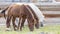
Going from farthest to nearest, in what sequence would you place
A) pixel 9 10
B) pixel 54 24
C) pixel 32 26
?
pixel 54 24 → pixel 9 10 → pixel 32 26

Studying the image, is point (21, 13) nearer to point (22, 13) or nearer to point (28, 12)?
point (22, 13)

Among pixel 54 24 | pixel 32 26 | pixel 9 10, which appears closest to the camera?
pixel 32 26

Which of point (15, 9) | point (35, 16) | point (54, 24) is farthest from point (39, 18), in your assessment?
point (54, 24)

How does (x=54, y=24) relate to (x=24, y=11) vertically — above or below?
below

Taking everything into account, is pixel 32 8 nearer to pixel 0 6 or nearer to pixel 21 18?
pixel 21 18

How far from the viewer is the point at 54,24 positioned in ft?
28.6

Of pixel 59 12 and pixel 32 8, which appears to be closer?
pixel 32 8

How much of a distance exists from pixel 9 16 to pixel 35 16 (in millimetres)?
806

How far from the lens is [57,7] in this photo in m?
8.99

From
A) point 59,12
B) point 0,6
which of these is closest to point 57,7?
point 59,12

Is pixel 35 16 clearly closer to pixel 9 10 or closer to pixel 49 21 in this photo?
pixel 9 10

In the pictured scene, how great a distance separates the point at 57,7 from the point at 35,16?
2.54 m

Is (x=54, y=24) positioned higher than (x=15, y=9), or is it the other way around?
(x=15, y=9)

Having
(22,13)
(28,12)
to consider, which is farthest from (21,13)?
(28,12)
